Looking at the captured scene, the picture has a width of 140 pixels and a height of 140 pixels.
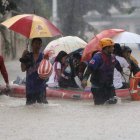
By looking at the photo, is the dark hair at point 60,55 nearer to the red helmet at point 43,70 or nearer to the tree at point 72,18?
the red helmet at point 43,70

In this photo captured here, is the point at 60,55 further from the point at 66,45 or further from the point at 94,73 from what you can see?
the point at 94,73

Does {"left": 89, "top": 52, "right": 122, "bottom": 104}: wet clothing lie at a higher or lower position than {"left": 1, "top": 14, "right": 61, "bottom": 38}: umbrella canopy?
lower

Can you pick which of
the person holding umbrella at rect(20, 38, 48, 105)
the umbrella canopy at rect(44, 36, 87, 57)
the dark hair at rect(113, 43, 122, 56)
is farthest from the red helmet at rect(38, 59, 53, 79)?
the umbrella canopy at rect(44, 36, 87, 57)

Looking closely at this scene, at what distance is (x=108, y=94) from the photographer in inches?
483

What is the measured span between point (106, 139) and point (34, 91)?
3.47 meters

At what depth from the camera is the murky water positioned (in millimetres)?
8867

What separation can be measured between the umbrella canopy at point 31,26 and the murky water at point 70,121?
144 cm

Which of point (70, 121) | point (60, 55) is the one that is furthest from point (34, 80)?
point (60, 55)

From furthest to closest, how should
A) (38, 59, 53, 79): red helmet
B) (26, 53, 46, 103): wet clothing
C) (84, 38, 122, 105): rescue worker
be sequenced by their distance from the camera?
(84, 38, 122, 105): rescue worker, (26, 53, 46, 103): wet clothing, (38, 59, 53, 79): red helmet

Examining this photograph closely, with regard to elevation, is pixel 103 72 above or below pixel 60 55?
below

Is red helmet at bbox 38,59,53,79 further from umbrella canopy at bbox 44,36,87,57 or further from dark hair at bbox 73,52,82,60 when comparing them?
umbrella canopy at bbox 44,36,87,57

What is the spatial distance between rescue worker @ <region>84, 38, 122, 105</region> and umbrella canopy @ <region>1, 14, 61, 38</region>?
94 centimetres

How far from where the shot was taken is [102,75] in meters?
12.1

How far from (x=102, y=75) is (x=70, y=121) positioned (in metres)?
2.06
